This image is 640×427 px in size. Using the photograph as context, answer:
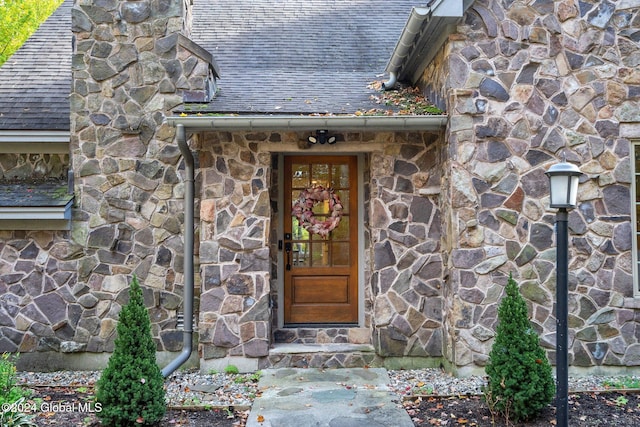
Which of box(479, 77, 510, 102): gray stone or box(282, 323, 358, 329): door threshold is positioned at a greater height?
box(479, 77, 510, 102): gray stone

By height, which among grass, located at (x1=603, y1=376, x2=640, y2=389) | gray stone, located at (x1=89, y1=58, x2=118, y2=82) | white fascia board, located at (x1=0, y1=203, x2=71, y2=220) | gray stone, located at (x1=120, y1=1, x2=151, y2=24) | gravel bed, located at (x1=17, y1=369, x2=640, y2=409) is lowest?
gravel bed, located at (x1=17, y1=369, x2=640, y2=409)

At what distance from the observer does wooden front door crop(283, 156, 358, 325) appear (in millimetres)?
6461

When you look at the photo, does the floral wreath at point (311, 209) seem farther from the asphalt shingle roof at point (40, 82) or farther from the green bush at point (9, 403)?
the green bush at point (9, 403)

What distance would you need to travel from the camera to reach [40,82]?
7324 millimetres

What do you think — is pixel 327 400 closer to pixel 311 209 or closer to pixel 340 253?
pixel 340 253

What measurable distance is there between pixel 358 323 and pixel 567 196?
3451mm

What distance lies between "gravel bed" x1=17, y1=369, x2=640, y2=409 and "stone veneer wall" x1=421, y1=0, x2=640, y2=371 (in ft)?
1.43

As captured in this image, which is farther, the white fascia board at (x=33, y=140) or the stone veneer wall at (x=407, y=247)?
the white fascia board at (x=33, y=140)

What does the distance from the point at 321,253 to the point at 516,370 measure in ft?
9.59

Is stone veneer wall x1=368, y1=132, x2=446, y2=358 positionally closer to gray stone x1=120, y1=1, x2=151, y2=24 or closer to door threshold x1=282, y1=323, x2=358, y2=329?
door threshold x1=282, y1=323, x2=358, y2=329

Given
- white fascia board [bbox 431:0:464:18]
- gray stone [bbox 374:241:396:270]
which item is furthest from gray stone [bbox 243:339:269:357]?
white fascia board [bbox 431:0:464:18]

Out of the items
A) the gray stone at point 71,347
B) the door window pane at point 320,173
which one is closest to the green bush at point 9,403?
the gray stone at point 71,347

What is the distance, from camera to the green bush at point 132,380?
4.02 meters

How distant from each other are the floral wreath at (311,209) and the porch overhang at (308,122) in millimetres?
1085
